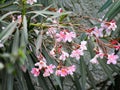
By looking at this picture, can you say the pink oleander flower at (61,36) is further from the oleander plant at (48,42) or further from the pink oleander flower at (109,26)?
the pink oleander flower at (109,26)

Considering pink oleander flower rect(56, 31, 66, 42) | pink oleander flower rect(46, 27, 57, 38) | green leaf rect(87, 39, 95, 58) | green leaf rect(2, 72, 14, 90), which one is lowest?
green leaf rect(2, 72, 14, 90)

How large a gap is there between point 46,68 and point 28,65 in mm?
120

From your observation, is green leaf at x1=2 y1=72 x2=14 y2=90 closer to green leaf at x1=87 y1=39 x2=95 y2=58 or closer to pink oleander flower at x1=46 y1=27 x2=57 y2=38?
pink oleander flower at x1=46 y1=27 x2=57 y2=38

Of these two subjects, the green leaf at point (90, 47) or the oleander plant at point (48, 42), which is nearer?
the oleander plant at point (48, 42)

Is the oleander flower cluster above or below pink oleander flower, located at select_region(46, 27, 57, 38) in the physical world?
below

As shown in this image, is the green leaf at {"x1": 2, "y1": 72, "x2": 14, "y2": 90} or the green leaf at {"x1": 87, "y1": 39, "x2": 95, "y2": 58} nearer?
the green leaf at {"x1": 2, "y1": 72, "x2": 14, "y2": 90}

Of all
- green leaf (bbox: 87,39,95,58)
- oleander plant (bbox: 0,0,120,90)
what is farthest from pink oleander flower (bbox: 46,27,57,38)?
green leaf (bbox: 87,39,95,58)

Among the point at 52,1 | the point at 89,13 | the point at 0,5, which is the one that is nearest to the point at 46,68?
the point at 0,5

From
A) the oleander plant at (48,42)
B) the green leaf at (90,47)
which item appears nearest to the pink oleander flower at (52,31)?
the oleander plant at (48,42)

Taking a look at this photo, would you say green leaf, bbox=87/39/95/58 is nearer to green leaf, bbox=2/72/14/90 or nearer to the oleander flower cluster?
the oleander flower cluster

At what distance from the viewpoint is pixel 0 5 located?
1135mm

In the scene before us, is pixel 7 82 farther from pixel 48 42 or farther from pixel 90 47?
pixel 90 47

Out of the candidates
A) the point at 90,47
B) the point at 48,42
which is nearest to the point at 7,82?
the point at 48,42

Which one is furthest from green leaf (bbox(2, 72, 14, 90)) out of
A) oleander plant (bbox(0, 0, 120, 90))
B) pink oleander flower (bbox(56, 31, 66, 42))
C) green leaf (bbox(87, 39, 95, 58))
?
green leaf (bbox(87, 39, 95, 58))
